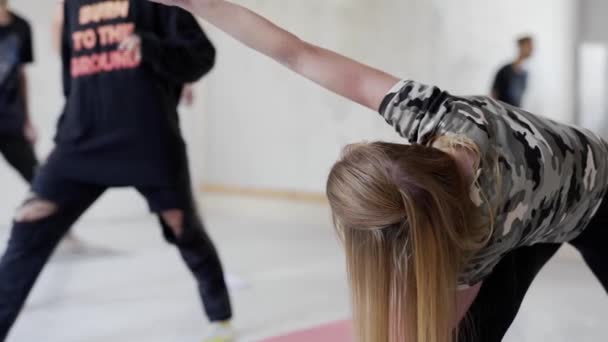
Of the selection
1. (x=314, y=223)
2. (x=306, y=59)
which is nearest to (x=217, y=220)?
(x=314, y=223)

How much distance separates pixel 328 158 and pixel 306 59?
8.14 ft

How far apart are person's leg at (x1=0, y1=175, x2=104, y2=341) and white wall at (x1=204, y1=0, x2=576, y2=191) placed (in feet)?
5.82

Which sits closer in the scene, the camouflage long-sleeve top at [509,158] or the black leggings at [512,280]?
the camouflage long-sleeve top at [509,158]

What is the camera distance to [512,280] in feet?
3.47

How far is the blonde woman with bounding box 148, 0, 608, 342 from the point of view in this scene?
0.79 m

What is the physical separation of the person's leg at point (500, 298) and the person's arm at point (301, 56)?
13.5 inches

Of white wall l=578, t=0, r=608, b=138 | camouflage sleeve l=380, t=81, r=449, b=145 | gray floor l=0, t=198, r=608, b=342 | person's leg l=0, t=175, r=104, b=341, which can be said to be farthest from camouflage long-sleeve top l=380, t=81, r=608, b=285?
white wall l=578, t=0, r=608, b=138

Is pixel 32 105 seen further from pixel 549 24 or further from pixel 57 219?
pixel 549 24

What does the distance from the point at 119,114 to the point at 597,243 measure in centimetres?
102

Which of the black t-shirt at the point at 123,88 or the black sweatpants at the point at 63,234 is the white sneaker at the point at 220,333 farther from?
the black t-shirt at the point at 123,88

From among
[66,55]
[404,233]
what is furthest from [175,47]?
[404,233]

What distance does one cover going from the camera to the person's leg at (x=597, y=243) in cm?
108

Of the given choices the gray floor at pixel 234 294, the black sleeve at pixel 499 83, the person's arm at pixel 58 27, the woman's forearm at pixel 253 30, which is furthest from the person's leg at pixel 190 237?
the black sleeve at pixel 499 83

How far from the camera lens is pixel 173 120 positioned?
1.58 metres
